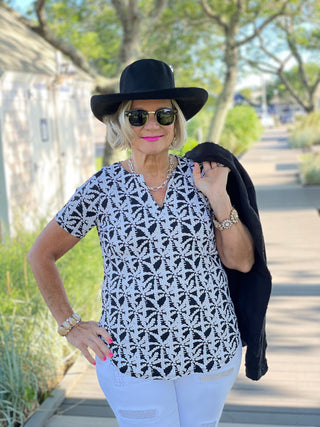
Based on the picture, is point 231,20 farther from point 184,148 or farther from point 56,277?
point 56,277

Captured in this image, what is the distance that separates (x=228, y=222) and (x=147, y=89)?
0.53 metres

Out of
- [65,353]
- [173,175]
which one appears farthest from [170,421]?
[65,353]

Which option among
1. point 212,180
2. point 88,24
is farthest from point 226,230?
point 88,24

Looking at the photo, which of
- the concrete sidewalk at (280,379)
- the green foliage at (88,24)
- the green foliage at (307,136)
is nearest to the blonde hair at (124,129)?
the concrete sidewalk at (280,379)

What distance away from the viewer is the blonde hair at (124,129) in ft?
7.17

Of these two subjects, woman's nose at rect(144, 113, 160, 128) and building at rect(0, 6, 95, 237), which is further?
building at rect(0, 6, 95, 237)

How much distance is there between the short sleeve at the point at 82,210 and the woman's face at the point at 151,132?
205mm

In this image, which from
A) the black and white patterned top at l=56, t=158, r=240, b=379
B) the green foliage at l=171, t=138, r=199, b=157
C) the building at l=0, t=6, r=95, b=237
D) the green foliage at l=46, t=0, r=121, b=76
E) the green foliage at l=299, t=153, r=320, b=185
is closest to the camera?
the black and white patterned top at l=56, t=158, r=240, b=379

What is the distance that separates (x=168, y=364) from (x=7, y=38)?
1062cm

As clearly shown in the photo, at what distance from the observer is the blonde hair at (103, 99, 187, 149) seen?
219 centimetres

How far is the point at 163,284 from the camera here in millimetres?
2025

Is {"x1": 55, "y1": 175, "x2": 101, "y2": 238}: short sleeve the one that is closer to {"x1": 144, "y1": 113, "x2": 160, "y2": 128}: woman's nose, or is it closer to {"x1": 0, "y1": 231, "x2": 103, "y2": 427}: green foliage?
{"x1": 144, "y1": 113, "x2": 160, "y2": 128}: woman's nose

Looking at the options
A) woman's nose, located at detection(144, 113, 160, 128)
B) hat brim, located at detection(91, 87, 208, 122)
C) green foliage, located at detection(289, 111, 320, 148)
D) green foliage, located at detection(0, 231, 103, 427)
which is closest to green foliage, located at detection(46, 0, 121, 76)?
green foliage, located at detection(289, 111, 320, 148)

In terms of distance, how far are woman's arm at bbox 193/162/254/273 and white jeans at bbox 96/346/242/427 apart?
0.34 meters
